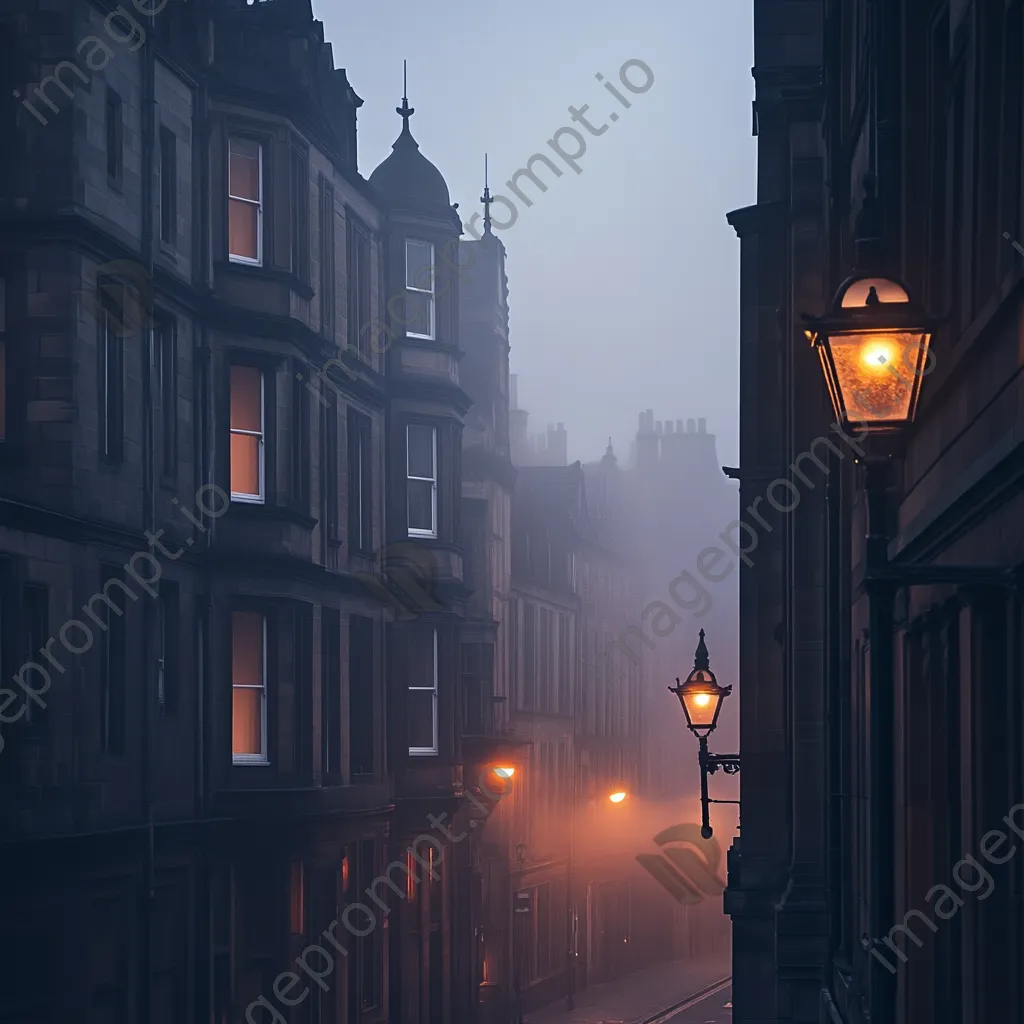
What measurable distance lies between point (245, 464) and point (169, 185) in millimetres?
4379

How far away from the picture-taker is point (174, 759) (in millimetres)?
26469

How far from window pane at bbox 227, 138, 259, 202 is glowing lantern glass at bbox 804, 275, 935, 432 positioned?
2285 centimetres

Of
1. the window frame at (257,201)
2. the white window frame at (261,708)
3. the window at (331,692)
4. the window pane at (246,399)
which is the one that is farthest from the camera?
the window at (331,692)

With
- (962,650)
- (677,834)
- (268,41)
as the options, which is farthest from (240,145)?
(677,834)

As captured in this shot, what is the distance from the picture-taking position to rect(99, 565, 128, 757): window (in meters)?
24.4

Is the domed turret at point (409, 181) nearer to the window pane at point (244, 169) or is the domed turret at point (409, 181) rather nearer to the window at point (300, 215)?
the window at point (300, 215)

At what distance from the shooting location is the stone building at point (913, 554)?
7715 millimetres

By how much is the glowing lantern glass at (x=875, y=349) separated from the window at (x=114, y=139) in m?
19.0

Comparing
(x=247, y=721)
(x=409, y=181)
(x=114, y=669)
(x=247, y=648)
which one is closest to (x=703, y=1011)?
(x=409, y=181)

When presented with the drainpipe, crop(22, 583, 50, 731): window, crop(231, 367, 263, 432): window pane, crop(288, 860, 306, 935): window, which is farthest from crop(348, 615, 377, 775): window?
crop(22, 583, 50, 731): window

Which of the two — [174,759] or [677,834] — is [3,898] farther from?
[677,834]

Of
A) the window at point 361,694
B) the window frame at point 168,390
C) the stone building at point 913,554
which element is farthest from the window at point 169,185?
the stone building at point 913,554

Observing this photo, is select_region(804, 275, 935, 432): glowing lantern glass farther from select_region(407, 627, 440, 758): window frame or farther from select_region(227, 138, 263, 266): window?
select_region(407, 627, 440, 758): window frame

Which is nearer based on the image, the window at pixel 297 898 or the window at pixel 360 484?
the window at pixel 297 898
